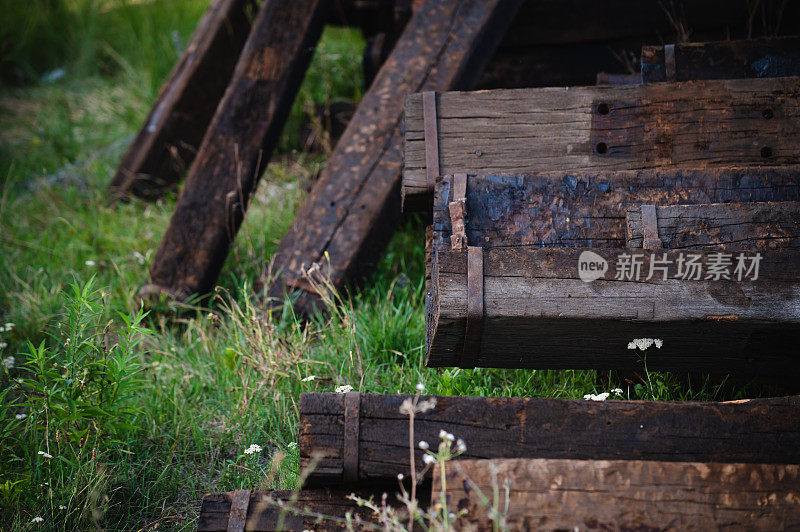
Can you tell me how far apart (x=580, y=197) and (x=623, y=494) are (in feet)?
3.74

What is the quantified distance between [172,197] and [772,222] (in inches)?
158

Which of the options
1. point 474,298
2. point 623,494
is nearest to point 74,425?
point 474,298

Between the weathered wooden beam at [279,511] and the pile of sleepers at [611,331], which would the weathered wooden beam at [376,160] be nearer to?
the pile of sleepers at [611,331]

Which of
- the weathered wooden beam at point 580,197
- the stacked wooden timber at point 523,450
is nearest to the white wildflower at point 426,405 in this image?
the stacked wooden timber at point 523,450

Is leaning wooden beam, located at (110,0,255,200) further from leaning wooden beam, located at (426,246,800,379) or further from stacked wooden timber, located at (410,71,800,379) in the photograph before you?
leaning wooden beam, located at (426,246,800,379)

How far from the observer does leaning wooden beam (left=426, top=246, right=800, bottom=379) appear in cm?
201

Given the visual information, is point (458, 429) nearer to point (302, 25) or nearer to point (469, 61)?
point (469, 61)

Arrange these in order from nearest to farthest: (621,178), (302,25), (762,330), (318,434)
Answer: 1. (318,434)
2. (762,330)
3. (621,178)
4. (302,25)

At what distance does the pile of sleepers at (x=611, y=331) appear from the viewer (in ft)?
5.61

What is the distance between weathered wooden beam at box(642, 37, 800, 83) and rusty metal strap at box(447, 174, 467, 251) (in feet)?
3.76

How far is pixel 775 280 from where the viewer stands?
80.0 inches

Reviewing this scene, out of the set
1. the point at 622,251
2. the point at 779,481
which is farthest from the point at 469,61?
the point at 779,481

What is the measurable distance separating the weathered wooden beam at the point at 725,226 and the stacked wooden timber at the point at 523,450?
56 cm

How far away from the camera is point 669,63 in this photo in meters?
2.94
